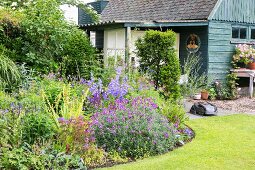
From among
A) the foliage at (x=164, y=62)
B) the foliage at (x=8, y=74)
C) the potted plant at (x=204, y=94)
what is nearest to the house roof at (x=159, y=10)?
the potted plant at (x=204, y=94)

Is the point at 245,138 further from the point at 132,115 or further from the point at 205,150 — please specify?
the point at 132,115

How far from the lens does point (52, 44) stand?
31.9 feet

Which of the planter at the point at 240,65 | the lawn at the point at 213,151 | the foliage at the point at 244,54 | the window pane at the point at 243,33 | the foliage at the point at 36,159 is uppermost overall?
the window pane at the point at 243,33

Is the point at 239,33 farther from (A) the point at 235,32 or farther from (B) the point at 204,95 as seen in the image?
(B) the point at 204,95

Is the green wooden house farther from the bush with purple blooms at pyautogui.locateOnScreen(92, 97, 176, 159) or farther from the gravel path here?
the bush with purple blooms at pyautogui.locateOnScreen(92, 97, 176, 159)

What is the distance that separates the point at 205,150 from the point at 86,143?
1937 millimetres

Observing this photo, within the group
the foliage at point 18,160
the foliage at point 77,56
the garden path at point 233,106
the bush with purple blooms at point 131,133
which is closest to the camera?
the foliage at point 18,160

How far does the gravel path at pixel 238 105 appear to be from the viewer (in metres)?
10.1

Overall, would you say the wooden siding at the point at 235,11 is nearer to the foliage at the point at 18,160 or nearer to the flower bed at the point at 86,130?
the flower bed at the point at 86,130

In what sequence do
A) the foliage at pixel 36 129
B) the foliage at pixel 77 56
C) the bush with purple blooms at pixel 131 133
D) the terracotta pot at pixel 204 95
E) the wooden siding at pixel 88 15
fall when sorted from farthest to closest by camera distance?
1. the wooden siding at pixel 88 15
2. the terracotta pot at pixel 204 95
3. the foliage at pixel 77 56
4. the bush with purple blooms at pixel 131 133
5. the foliage at pixel 36 129

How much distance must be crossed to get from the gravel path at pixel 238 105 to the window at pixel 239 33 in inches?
98.6

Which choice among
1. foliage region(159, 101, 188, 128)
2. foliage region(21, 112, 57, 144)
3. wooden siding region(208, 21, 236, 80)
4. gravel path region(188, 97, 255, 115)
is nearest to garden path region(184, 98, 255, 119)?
gravel path region(188, 97, 255, 115)

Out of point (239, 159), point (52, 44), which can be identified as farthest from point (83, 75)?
point (239, 159)

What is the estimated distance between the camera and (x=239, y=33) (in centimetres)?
1368
